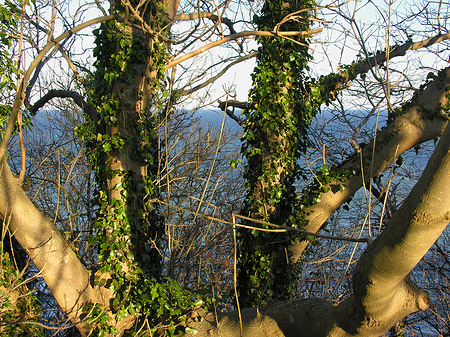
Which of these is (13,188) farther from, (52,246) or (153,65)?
(153,65)

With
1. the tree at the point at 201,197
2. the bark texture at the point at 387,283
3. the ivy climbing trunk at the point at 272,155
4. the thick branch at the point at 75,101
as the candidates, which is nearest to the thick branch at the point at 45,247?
the tree at the point at 201,197

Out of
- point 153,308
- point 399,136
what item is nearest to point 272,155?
point 399,136

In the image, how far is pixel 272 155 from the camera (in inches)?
214

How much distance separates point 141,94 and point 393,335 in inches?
225

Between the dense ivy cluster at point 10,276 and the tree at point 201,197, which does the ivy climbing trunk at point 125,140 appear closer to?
the tree at point 201,197

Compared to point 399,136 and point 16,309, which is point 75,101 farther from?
point 399,136

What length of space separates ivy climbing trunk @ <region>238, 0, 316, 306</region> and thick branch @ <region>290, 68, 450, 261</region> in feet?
1.63

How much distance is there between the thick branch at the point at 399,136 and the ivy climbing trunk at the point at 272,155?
50 cm

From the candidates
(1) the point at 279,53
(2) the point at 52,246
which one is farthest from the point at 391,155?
(2) the point at 52,246

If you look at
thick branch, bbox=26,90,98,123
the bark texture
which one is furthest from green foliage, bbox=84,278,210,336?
thick branch, bbox=26,90,98,123

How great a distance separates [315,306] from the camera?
139 inches

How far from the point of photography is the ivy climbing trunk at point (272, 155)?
5391 millimetres

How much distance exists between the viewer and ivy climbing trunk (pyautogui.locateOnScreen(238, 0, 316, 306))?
5391 millimetres

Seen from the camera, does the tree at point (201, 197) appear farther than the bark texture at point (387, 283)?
Yes
